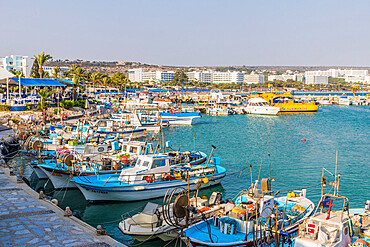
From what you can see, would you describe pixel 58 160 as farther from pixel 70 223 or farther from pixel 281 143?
pixel 281 143

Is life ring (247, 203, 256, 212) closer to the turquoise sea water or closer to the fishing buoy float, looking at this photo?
the turquoise sea water

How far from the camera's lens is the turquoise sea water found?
22625 millimetres

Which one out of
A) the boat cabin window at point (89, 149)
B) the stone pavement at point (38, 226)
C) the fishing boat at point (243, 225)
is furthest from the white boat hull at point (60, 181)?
the fishing boat at point (243, 225)

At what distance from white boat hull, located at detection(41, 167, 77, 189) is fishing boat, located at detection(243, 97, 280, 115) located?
2910 inches

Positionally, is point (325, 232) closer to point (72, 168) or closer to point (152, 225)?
point (152, 225)

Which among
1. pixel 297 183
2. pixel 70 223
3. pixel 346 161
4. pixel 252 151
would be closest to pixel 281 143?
pixel 252 151

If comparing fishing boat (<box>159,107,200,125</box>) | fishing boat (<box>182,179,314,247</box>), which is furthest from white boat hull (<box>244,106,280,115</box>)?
fishing boat (<box>182,179,314,247</box>)

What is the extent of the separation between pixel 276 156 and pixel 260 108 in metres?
55.8

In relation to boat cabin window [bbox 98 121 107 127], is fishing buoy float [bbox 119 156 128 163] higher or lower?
lower

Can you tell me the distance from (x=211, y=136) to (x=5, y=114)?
28361 mm

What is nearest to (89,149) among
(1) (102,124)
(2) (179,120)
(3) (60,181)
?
(3) (60,181)

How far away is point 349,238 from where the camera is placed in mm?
13859

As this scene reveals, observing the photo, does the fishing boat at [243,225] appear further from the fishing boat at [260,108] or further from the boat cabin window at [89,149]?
the fishing boat at [260,108]

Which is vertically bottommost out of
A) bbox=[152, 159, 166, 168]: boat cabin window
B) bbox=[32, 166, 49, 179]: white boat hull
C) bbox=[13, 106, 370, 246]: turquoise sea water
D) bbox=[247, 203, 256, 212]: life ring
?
bbox=[13, 106, 370, 246]: turquoise sea water
